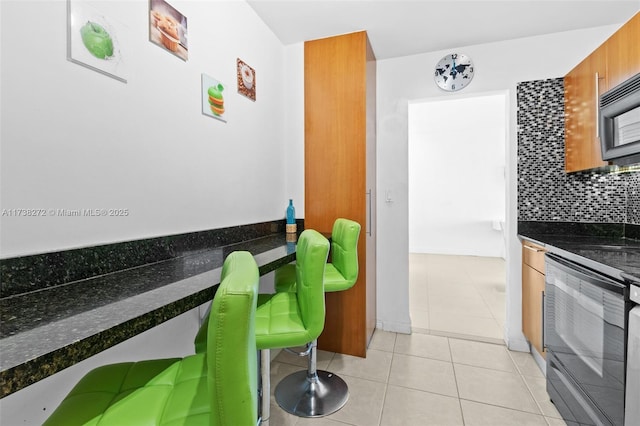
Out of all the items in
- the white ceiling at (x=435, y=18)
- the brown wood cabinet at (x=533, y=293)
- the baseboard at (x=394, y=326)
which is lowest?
the baseboard at (x=394, y=326)

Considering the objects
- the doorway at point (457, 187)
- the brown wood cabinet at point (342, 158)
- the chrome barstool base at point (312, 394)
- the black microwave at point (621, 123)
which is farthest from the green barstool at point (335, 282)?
the doorway at point (457, 187)

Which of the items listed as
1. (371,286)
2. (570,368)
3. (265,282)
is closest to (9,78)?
(265,282)

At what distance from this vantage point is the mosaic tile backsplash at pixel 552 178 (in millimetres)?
2336

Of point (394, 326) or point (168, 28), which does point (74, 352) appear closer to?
point (168, 28)

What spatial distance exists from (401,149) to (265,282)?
171cm

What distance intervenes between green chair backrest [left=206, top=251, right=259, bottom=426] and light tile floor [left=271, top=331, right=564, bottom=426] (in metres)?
1.29

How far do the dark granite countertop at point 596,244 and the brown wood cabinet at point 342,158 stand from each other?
50.1 inches

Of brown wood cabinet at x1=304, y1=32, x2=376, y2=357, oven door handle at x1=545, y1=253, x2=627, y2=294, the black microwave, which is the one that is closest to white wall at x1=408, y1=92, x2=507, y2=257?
brown wood cabinet at x1=304, y1=32, x2=376, y2=357

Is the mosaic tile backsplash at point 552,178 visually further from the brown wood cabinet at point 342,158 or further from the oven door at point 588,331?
the brown wood cabinet at point 342,158

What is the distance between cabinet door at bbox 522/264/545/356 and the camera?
213 cm

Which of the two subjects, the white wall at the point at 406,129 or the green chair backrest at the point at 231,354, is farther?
the white wall at the point at 406,129

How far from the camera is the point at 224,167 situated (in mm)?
1911

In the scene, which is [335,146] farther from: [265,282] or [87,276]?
[87,276]

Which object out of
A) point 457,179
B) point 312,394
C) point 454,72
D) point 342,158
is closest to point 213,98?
point 342,158
